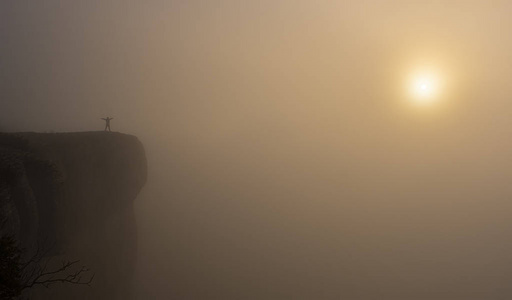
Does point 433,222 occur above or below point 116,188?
below

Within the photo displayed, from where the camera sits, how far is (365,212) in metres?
118

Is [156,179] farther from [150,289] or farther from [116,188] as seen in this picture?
[116,188]

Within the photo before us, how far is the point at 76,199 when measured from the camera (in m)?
19.2

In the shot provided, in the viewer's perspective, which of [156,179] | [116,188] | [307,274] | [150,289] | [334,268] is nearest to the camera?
[116,188]

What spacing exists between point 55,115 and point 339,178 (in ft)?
397

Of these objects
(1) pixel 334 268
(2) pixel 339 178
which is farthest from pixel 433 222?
(1) pixel 334 268

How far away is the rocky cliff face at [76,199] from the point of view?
47.9 ft

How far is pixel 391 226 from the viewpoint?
107 metres

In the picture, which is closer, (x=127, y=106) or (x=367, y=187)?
(x=367, y=187)

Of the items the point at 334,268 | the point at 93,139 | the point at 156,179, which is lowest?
the point at 334,268

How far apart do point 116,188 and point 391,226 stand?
99691mm

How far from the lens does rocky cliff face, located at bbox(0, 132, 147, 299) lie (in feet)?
47.9

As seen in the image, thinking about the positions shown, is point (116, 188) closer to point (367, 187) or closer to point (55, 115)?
point (55, 115)

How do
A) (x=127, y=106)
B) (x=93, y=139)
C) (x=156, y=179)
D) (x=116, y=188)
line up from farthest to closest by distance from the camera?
(x=127, y=106), (x=156, y=179), (x=116, y=188), (x=93, y=139)
